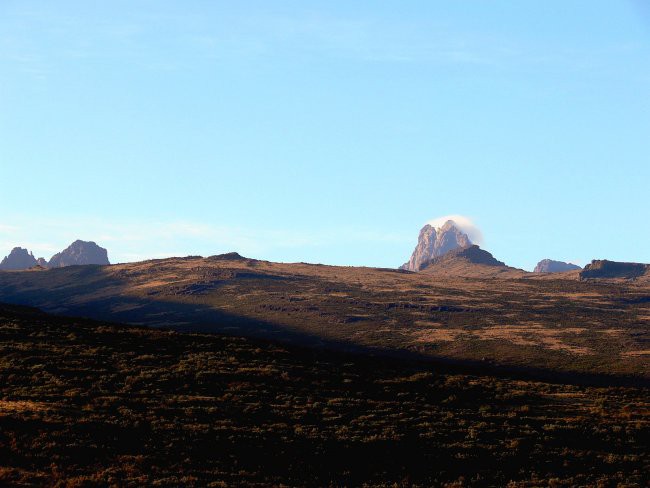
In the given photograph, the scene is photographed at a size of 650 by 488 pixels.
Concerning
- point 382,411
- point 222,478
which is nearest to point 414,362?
point 382,411

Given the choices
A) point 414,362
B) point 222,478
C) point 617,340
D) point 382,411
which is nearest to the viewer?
point 222,478

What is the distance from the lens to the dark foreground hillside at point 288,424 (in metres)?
37.2

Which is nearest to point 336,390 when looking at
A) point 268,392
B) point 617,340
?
point 268,392

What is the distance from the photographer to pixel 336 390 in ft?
181

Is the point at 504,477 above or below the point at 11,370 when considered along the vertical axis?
below

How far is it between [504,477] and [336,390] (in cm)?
1904

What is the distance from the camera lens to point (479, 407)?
52.4 m

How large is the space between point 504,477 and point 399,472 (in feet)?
17.0

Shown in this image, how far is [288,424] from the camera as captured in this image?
44.8 m

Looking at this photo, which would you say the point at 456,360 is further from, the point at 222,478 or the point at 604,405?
the point at 222,478

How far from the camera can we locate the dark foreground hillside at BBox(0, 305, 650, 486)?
37.2m

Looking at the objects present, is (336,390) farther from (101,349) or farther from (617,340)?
(617,340)

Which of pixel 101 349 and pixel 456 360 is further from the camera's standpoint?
pixel 456 360

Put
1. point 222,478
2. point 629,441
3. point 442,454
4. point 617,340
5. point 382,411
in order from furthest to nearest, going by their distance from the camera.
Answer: point 617,340
point 382,411
point 629,441
point 442,454
point 222,478
